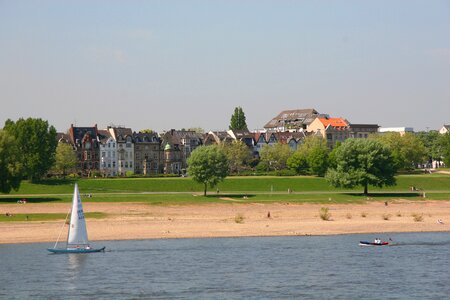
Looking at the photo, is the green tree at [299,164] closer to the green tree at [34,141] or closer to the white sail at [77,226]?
the green tree at [34,141]

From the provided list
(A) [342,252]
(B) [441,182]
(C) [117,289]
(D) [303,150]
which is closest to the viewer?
(C) [117,289]

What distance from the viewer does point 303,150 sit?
192125 millimetres

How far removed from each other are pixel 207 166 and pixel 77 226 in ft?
203

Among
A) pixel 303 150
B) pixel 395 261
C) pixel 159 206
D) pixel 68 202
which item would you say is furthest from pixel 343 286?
pixel 303 150

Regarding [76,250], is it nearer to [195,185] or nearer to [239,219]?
[239,219]

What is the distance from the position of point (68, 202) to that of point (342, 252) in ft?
176

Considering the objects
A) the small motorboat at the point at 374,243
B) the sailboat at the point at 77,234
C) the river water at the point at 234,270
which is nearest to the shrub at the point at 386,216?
the river water at the point at 234,270

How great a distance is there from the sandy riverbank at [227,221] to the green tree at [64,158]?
6865 centimetres

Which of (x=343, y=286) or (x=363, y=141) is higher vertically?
(x=363, y=141)

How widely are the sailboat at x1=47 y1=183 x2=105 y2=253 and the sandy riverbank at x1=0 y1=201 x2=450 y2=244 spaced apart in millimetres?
8454

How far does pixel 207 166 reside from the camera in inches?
5305

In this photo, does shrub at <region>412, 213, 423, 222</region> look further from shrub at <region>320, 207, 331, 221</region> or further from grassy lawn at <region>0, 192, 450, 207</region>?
grassy lawn at <region>0, 192, 450, 207</region>

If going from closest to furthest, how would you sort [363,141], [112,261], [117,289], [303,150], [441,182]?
[117,289] < [112,261] < [363,141] < [441,182] < [303,150]

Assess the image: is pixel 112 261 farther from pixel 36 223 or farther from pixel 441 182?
pixel 441 182
